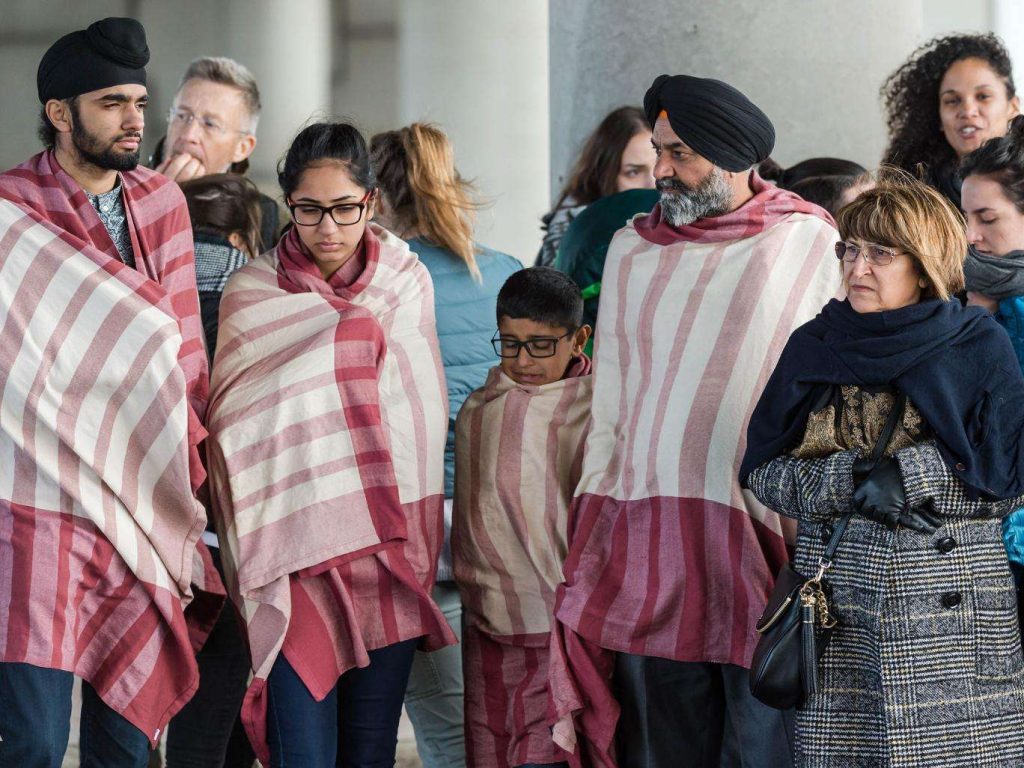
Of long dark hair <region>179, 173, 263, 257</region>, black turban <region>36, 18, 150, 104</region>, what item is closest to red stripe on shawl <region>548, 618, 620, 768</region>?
long dark hair <region>179, 173, 263, 257</region>

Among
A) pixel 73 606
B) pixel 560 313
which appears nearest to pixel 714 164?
pixel 560 313

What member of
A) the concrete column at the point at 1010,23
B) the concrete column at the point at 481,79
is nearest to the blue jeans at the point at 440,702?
the concrete column at the point at 481,79

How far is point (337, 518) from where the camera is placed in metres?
3.26

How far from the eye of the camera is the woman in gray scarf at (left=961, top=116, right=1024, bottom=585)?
3080mm

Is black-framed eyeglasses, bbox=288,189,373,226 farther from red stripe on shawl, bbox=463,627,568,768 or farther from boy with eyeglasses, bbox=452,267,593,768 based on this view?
red stripe on shawl, bbox=463,627,568,768

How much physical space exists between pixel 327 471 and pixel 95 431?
495mm

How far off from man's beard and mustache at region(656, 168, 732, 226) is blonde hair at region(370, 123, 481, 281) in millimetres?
776

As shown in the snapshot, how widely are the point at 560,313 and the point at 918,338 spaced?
0.98 m

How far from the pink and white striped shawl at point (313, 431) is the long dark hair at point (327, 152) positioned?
0.49ft

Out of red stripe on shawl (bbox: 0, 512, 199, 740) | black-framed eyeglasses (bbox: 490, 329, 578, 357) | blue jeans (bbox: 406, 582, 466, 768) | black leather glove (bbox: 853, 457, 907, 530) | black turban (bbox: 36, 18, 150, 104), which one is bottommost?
blue jeans (bbox: 406, 582, 466, 768)

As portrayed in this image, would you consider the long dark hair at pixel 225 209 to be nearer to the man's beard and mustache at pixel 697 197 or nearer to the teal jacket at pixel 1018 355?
the man's beard and mustache at pixel 697 197

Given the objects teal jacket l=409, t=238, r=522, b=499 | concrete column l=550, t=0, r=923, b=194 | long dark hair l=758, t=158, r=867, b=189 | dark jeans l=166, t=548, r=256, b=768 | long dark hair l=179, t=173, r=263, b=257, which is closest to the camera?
dark jeans l=166, t=548, r=256, b=768

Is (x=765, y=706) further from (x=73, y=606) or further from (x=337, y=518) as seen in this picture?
(x=73, y=606)

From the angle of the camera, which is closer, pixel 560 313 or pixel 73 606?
pixel 73 606
